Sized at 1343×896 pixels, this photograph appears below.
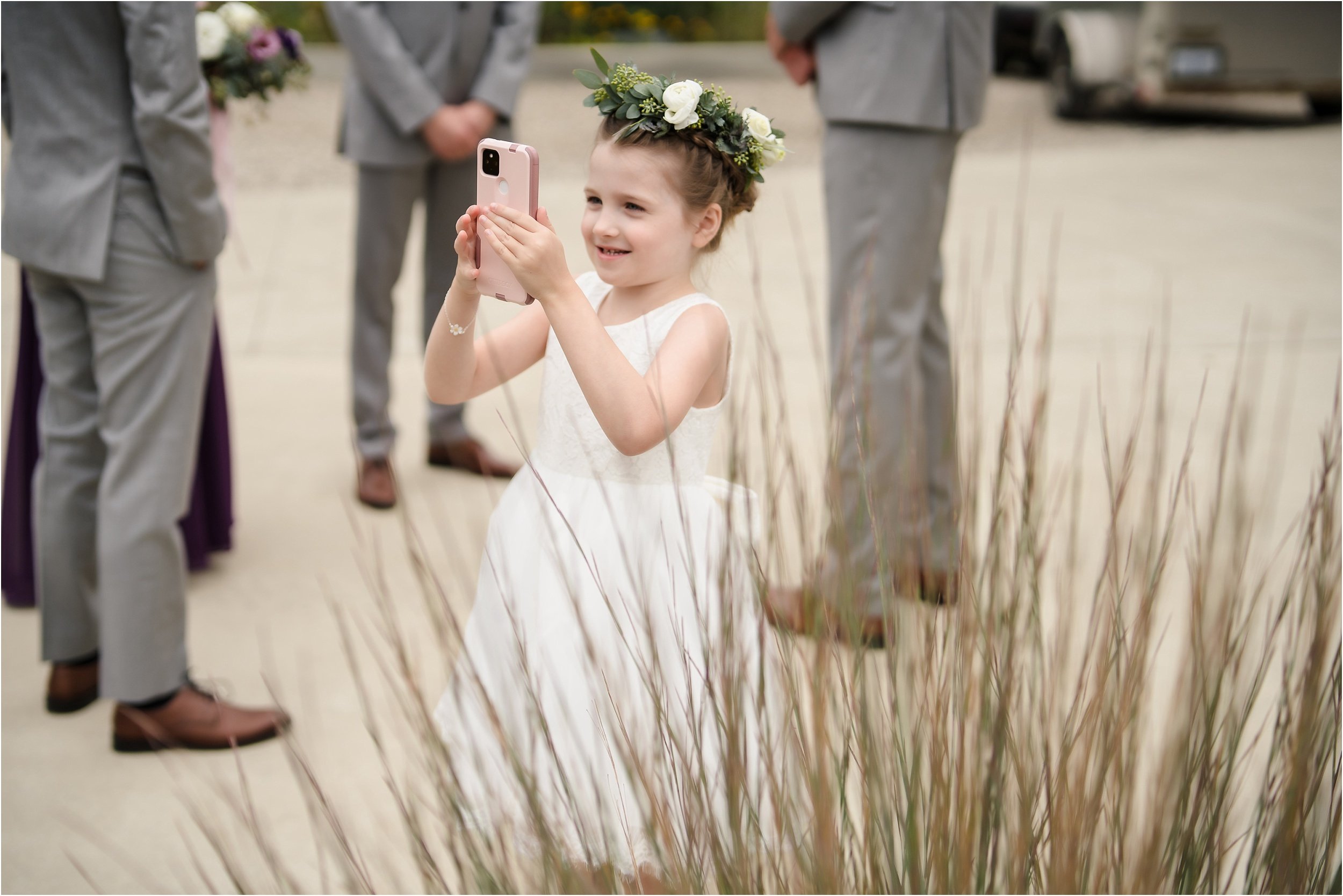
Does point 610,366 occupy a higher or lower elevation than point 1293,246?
higher

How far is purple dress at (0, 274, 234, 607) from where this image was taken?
8.35 feet

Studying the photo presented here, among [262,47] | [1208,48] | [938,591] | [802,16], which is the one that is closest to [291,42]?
[262,47]

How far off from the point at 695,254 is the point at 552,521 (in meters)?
0.41

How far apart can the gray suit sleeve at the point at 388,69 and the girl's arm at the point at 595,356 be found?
6.47ft

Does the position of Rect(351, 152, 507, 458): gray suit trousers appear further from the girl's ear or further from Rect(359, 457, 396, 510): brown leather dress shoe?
the girl's ear

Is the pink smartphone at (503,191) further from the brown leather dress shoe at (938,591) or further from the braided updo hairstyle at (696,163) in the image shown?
the brown leather dress shoe at (938,591)

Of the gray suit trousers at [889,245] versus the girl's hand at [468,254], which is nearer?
the girl's hand at [468,254]

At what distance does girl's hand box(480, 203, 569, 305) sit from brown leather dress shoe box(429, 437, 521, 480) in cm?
222

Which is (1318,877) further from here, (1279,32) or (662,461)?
(1279,32)

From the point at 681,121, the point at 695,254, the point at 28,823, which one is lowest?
the point at 28,823

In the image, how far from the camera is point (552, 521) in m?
1.65

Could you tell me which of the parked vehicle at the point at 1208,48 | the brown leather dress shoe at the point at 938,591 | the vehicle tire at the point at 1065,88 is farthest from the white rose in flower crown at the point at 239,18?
the vehicle tire at the point at 1065,88

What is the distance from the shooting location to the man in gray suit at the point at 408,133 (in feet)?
10.6

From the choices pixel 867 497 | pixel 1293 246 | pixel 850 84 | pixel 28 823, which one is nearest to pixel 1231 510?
pixel 867 497
